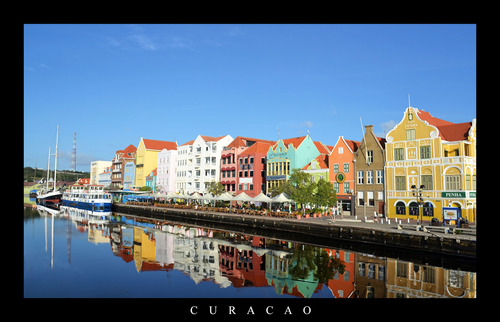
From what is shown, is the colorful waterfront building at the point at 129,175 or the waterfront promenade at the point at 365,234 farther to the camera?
the colorful waterfront building at the point at 129,175

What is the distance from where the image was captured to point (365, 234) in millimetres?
37469

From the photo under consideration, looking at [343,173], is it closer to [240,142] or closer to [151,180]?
[240,142]

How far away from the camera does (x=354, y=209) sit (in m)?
55.5

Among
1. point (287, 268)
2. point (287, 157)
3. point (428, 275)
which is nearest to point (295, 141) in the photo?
point (287, 157)

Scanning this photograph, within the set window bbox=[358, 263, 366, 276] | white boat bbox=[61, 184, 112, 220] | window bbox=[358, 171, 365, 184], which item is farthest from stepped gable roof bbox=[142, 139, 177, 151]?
window bbox=[358, 263, 366, 276]

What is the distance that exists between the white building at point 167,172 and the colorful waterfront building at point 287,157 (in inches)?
1491

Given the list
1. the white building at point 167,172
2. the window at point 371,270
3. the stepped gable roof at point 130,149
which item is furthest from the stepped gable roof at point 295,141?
the stepped gable roof at point 130,149

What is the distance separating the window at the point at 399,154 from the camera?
4985 cm

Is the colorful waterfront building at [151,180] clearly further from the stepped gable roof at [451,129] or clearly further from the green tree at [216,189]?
the stepped gable roof at [451,129]

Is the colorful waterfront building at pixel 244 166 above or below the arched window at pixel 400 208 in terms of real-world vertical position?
above

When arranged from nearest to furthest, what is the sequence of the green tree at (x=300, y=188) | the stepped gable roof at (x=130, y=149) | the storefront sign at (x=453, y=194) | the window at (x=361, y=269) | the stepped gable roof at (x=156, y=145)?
1. the window at (x=361, y=269)
2. the storefront sign at (x=453, y=194)
3. the green tree at (x=300, y=188)
4. the stepped gable roof at (x=156, y=145)
5. the stepped gable roof at (x=130, y=149)

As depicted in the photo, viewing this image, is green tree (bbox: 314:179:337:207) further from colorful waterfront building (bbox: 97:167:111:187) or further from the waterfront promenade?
colorful waterfront building (bbox: 97:167:111:187)
